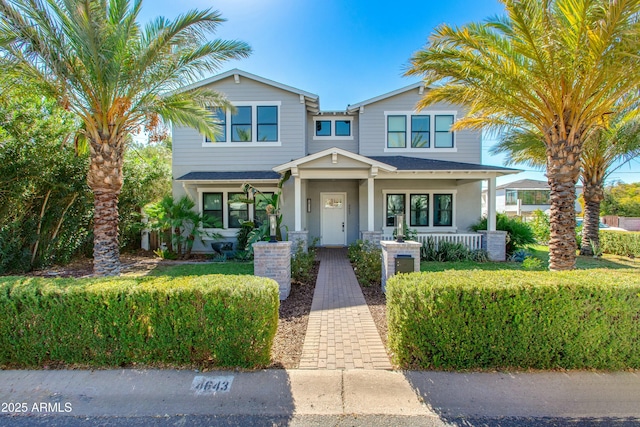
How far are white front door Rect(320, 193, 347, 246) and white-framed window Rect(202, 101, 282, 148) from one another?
141 inches

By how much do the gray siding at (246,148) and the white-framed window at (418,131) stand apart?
4059 mm

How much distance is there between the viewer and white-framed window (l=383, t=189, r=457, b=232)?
1317 centimetres

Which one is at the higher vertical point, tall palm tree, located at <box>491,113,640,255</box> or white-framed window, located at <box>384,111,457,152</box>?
white-framed window, located at <box>384,111,457,152</box>

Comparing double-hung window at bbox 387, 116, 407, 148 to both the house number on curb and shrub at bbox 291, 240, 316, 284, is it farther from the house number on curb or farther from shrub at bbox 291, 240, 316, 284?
the house number on curb

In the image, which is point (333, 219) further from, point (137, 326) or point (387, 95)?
point (137, 326)

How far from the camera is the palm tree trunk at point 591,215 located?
11.4 meters

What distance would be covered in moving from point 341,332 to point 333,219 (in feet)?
30.1

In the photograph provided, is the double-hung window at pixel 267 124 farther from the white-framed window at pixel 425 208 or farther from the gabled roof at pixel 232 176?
the white-framed window at pixel 425 208

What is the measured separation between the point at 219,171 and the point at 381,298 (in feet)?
29.8

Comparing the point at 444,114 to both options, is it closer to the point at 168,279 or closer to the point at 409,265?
the point at 409,265

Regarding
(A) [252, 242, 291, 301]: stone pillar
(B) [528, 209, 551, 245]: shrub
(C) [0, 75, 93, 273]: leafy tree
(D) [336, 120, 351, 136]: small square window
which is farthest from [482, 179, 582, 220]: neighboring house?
(C) [0, 75, 93, 273]: leafy tree

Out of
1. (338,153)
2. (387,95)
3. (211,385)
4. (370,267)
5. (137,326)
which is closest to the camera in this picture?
(211,385)

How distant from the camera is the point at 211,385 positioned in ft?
10.6

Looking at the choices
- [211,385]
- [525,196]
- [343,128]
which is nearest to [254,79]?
[343,128]
